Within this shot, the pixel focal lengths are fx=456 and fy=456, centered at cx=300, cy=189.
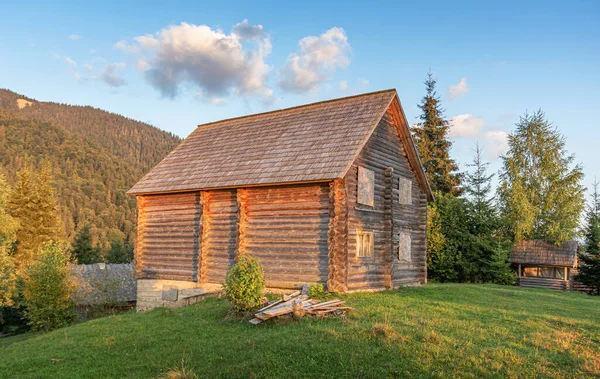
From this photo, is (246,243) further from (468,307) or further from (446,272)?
(446,272)

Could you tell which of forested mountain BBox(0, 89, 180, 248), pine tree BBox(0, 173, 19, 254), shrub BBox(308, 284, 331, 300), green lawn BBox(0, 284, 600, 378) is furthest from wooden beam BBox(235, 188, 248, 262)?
forested mountain BBox(0, 89, 180, 248)

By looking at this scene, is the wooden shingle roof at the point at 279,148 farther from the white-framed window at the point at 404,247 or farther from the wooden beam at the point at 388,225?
the white-framed window at the point at 404,247

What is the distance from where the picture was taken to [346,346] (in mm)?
10758

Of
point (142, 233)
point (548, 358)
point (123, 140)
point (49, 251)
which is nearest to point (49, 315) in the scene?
point (49, 251)

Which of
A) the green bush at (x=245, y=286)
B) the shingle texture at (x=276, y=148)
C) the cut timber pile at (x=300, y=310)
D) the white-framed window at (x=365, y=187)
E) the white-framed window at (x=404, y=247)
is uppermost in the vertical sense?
the shingle texture at (x=276, y=148)

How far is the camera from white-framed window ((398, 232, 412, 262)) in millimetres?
22750

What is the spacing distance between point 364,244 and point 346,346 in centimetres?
983

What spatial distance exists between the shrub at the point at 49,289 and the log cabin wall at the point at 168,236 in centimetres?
470

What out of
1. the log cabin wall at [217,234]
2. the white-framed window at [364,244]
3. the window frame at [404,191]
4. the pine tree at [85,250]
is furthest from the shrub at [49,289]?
the pine tree at [85,250]

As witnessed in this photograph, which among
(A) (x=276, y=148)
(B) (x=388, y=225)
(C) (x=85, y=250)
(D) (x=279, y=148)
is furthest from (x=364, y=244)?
(C) (x=85, y=250)

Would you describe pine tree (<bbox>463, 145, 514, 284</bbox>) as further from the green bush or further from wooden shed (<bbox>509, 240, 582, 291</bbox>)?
the green bush

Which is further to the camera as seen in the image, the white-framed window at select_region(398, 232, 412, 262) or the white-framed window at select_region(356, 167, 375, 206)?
the white-framed window at select_region(398, 232, 412, 262)

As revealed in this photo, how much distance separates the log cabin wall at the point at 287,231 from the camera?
62.6ft

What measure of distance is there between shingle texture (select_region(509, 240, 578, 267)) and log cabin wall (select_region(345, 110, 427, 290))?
13.0 metres
